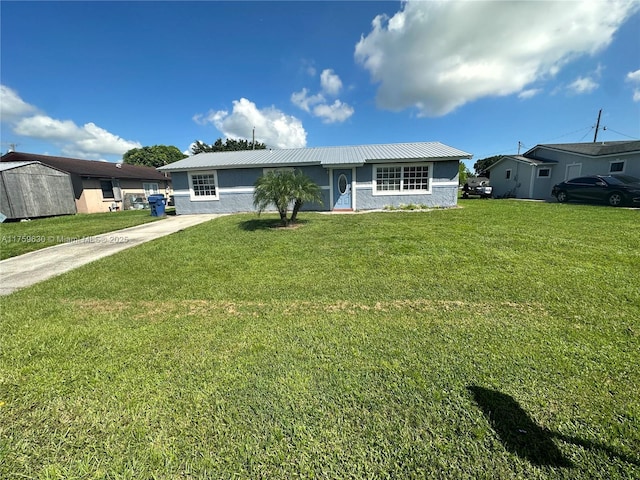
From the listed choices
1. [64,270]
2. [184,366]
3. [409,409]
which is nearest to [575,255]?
[409,409]

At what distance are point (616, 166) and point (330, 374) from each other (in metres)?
24.1

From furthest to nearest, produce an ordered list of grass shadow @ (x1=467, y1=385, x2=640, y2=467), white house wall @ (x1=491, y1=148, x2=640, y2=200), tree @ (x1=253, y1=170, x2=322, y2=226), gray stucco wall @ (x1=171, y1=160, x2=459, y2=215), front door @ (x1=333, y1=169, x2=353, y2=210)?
white house wall @ (x1=491, y1=148, x2=640, y2=200)
front door @ (x1=333, y1=169, x2=353, y2=210)
gray stucco wall @ (x1=171, y1=160, x2=459, y2=215)
tree @ (x1=253, y1=170, x2=322, y2=226)
grass shadow @ (x1=467, y1=385, x2=640, y2=467)

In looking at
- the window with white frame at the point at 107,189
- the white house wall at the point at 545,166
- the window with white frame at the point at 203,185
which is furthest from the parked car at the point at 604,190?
the window with white frame at the point at 107,189

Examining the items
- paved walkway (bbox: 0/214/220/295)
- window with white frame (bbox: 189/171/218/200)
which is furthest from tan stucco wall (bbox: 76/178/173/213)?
paved walkway (bbox: 0/214/220/295)

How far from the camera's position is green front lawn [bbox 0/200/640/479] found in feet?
5.71

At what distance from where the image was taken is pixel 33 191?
581 inches

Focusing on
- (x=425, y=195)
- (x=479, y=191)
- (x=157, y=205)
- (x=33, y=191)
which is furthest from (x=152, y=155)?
(x=425, y=195)

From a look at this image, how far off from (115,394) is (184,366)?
0.54 meters

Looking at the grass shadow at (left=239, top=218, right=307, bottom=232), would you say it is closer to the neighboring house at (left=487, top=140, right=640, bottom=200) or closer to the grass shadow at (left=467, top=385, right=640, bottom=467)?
the grass shadow at (left=467, top=385, right=640, bottom=467)

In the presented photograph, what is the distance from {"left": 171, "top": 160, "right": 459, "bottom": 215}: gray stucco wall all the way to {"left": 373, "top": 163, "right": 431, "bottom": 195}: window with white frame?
27 centimetres

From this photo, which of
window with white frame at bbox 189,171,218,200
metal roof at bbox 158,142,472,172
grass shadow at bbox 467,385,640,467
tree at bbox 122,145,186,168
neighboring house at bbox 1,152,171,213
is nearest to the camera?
grass shadow at bbox 467,385,640,467

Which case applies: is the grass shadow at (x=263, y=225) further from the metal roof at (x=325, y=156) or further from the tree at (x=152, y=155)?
the tree at (x=152, y=155)

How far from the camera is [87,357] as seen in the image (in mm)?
2805

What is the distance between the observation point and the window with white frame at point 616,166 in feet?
54.6
